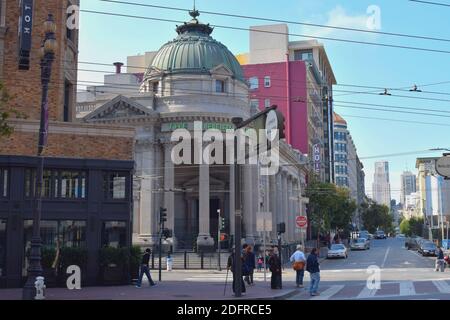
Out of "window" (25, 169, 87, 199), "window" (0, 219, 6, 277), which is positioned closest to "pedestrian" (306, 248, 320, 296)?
"window" (25, 169, 87, 199)

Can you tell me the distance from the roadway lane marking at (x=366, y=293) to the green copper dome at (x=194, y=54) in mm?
34607

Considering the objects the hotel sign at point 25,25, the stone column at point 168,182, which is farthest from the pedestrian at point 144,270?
the stone column at point 168,182

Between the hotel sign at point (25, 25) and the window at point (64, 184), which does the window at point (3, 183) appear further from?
the hotel sign at point (25, 25)

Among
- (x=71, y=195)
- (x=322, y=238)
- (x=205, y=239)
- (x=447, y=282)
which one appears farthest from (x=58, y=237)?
(x=322, y=238)

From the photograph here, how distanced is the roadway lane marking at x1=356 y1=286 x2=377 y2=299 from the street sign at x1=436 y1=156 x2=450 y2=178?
342 inches

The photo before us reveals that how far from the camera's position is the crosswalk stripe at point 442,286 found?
74.8 ft

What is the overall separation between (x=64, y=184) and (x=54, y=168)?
0.81 metres

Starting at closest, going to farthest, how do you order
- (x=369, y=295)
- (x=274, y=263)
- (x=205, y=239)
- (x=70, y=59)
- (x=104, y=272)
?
(x=369, y=295) → (x=274, y=263) → (x=104, y=272) → (x=70, y=59) → (x=205, y=239)

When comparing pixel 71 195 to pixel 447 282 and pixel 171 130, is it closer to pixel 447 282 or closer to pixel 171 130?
pixel 447 282

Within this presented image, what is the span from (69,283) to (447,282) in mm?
16470

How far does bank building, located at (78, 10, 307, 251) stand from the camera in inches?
2045

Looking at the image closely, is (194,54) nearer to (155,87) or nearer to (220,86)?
(220,86)

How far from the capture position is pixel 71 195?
2592 cm

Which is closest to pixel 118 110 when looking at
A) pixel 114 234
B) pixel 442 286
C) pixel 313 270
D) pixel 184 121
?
pixel 184 121
